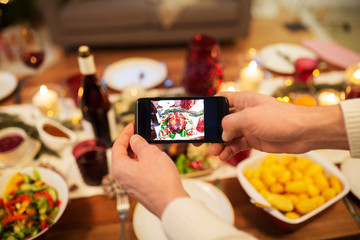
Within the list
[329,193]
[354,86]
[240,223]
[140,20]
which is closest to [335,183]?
[329,193]

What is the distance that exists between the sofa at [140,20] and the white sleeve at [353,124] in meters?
2.22

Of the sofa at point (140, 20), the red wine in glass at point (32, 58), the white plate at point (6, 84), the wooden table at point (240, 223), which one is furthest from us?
the sofa at point (140, 20)

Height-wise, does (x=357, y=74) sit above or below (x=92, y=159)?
above

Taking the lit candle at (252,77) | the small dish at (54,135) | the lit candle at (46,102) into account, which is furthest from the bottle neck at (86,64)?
the lit candle at (252,77)

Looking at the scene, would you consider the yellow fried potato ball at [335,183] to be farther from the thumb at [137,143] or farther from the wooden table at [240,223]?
the thumb at [137,143]

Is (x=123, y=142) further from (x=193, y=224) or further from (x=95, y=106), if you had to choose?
(x=95, y=106)

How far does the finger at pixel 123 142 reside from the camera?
754 mm

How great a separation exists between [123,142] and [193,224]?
1.04 ft

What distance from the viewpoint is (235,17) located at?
9.05ft

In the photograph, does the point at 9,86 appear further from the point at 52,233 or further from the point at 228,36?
the point at 228,36

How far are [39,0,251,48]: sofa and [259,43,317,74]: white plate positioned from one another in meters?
1.15

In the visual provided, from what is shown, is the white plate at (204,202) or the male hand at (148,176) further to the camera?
the white plate at (204,202)

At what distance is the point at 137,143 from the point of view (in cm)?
75

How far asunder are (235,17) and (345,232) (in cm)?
238
